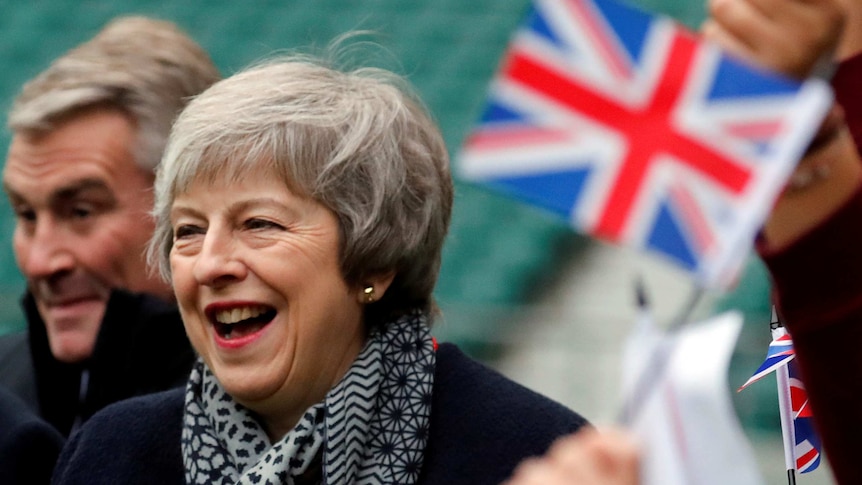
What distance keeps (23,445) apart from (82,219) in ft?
1.70

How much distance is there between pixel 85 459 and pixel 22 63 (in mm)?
3990

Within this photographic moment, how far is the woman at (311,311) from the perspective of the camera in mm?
1895

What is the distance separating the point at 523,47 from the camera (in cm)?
104

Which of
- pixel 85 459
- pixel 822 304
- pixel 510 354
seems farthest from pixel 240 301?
pixel 510 354

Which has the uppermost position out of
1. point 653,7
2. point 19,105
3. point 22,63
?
point 653,7

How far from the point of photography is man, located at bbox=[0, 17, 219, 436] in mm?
2434

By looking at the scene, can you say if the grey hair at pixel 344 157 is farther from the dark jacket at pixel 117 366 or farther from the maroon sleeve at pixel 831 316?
the maroon sleeve at pixel 831 316

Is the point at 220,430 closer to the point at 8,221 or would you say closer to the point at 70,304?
the point at 70,304

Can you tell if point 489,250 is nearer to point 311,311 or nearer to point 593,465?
point 311,311

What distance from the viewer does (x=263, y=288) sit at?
1.91 meters

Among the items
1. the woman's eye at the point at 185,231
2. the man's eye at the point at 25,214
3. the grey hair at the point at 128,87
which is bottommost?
the woman's eye at the point at 185,231

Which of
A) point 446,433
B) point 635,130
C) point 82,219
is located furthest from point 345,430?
point 635,130

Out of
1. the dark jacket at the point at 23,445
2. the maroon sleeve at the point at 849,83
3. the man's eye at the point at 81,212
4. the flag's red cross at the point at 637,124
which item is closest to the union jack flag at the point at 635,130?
the flag's red cross at the point at 637,124

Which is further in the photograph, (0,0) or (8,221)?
(0,0)
